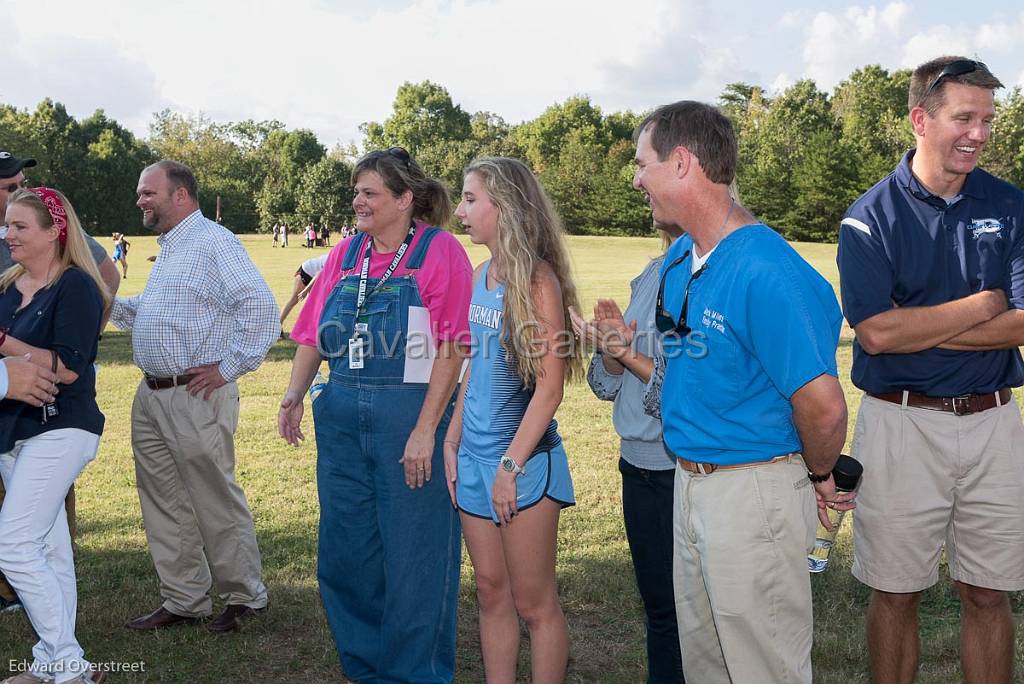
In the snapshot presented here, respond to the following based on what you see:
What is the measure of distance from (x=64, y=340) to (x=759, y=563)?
3.03 meters

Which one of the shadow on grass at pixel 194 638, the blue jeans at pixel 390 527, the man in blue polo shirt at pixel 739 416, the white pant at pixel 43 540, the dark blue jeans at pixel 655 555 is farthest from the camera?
the shadow on grass at pixel 194 638

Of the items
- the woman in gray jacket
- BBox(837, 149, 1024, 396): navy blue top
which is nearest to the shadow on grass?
the woman in gray jacket

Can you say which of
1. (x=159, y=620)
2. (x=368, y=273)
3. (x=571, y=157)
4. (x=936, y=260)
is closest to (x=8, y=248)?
(x=159, y=620)

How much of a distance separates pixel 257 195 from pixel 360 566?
83009mm

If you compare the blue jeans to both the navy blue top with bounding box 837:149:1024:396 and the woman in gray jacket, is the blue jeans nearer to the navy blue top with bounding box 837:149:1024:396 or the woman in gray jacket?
the woman in gray jacket

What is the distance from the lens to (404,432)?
4027mm

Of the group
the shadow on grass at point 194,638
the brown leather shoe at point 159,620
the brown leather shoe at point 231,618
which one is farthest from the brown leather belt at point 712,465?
the brown leather shoe at point 159,620

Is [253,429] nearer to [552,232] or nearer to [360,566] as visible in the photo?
[360,566]

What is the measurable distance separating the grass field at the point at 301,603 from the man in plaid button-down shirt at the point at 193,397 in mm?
233

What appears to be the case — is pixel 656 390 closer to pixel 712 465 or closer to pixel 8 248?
pixel 712 465

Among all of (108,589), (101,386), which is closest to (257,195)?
(101,386)

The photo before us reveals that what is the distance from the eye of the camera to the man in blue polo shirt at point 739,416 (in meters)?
2.53

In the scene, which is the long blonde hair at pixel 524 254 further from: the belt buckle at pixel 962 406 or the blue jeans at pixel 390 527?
the belt buckle at pixel 962 406

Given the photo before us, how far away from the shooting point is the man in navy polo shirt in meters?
→ 3.44
